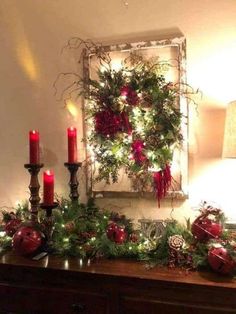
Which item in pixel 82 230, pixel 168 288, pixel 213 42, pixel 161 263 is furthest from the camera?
pixel 213 42

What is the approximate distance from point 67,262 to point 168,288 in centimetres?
43

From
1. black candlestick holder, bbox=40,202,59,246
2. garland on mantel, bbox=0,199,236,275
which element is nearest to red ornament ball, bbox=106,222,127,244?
garland on mantel, bbox=0,199,236,275

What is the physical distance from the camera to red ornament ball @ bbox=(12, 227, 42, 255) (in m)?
1.39

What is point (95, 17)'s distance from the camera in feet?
5.73

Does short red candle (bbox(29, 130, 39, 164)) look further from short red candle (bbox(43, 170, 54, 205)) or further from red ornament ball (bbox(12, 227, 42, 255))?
red ornament ball (bbox(12, 227, 42, 255))

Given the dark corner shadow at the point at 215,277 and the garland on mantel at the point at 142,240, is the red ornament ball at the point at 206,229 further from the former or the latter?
the dark corner shadow at the point at 215,277

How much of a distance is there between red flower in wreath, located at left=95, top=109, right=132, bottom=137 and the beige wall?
9.6 inches

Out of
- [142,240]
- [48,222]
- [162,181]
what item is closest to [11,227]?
[48,222]

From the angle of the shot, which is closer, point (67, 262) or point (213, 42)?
point (67, 262)

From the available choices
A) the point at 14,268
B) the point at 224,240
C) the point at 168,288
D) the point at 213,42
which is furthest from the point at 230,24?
the point at 14,268

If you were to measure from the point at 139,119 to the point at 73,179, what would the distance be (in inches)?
17.7

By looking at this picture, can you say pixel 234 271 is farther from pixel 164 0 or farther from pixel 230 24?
pixel 164 0

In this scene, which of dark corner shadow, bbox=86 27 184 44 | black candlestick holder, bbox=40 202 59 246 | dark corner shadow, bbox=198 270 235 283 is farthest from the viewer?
dark corner shadow, bbox=86 27 184 44

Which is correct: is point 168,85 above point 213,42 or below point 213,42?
below
